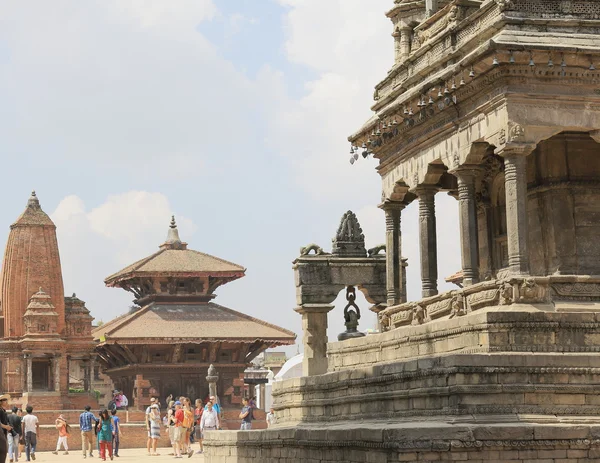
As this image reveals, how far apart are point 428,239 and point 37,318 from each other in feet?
130

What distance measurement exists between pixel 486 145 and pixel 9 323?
145 ft

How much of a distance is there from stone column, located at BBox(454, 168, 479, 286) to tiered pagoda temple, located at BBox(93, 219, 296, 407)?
40.2m

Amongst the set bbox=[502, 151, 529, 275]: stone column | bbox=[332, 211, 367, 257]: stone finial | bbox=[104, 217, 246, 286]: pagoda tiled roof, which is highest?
bbox=[104, 217, 246, 286]: pagoda tiled roof

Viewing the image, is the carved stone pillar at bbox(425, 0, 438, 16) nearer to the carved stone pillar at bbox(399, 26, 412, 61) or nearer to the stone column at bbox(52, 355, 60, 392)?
the carved stone pillar at bbox(399, 26, 412, 61)

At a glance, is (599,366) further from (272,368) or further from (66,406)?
(272,368)

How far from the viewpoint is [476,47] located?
24.1m

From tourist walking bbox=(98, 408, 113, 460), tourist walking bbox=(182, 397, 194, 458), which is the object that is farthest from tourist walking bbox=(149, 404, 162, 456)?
tourist walking bbox=(98, 408, 113, 460)

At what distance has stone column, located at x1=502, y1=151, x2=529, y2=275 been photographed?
72.9 feet

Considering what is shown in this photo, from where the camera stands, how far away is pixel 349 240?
31594mm

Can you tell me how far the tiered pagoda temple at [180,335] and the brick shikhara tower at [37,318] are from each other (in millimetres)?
1660

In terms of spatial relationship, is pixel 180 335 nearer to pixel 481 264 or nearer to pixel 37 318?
pixel 37 318

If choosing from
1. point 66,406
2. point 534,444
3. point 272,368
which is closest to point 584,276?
point 534,444

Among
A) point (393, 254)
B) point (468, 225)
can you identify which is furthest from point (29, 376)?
point (468, 225)

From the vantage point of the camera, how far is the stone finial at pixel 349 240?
31438 millimetres
